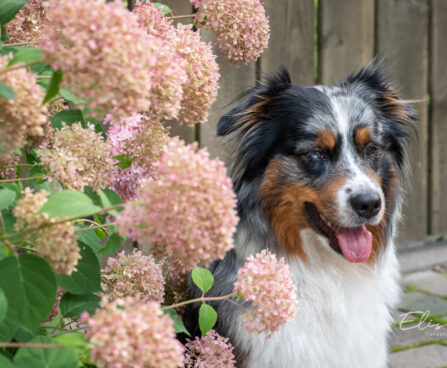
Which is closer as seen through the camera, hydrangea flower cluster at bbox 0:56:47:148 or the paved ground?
hydrangea flower cluster at bbox 0:56:47:148

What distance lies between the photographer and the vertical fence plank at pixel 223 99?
3.43 meters

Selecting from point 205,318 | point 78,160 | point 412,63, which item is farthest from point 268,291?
point 412,63

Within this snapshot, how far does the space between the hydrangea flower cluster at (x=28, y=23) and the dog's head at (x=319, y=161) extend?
0.90m

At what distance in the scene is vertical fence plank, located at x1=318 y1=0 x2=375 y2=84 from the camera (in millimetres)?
4059

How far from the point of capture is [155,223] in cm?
98

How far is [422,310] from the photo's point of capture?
3.62 meters

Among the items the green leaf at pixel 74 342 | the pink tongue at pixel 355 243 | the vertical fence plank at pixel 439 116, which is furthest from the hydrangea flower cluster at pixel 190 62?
the vertical fence plank at pixel 439 116

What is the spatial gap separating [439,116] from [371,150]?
278 cm

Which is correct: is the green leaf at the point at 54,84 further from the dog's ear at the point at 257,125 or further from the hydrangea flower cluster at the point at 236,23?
the dog's ear at the point at 257,125

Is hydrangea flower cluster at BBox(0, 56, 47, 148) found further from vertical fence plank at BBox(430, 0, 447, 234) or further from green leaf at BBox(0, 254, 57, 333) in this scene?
vertical fence plank at BBox(430, 0, 447, 234)

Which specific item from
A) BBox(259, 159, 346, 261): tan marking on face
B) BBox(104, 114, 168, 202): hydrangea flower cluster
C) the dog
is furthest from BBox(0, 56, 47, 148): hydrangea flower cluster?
BBox(259, 159, 346, 261): tan marking on face

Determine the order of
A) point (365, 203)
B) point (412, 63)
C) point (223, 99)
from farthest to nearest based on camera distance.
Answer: point (412, 63) < point (223, 99) < point (365, 203)

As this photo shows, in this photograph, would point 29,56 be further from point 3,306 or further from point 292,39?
point 292,39

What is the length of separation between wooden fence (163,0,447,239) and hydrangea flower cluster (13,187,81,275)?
2.23m
